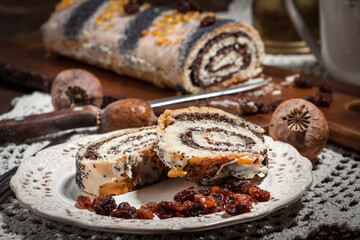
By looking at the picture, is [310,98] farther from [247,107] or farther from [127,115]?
[127,115]

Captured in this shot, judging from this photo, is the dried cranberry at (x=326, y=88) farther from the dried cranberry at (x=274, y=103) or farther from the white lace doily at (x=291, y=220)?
the white lace doily at (x=291, y=220)

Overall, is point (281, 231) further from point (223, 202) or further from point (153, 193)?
point (153, 193)

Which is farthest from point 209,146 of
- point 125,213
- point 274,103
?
point 274,103

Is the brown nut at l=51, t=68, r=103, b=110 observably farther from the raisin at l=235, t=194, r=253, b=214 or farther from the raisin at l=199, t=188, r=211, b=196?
the raisin at l=235, t=194, r=253, b=214

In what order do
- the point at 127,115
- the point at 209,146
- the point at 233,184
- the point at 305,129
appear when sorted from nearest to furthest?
the point at 233,184 → the point at 209,146 → the point at 305,129 → the point at 127,115

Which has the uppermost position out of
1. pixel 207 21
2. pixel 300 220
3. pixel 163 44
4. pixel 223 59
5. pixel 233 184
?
pixel 207 21

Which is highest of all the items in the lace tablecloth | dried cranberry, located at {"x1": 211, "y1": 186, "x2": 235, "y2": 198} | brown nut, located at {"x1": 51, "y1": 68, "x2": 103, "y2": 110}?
brown nut, located at {"x1": 51, "y1": 68, "x2": 103, "y2": 110}

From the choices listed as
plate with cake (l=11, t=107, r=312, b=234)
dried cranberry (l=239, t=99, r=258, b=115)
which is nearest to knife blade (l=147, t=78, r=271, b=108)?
dried cranberry (l=239, t=99, r=258, b=115)
